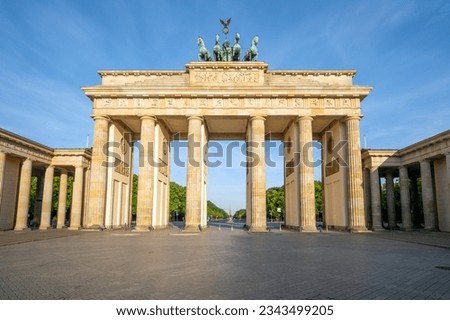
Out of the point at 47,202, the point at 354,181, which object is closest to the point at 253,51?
the point at 354,181

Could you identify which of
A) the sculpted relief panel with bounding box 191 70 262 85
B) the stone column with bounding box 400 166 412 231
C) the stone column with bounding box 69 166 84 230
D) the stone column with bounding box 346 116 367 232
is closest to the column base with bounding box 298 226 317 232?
the stone column with bounding box 346 116 367 232

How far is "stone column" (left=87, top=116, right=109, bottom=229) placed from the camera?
1337 inches

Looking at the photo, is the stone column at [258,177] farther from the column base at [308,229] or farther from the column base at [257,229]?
the column base at [308,229]

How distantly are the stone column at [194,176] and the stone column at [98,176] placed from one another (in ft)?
29.2

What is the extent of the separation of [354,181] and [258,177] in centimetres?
974

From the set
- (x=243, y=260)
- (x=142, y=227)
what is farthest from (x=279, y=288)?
(x=142, y=227)

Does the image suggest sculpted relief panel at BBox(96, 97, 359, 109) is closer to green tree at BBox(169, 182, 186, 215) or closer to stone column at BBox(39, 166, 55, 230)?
stone column at BBox(39, 166, 55, 230)

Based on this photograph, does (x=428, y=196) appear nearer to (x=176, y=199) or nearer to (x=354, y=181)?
(x=354, y=181)

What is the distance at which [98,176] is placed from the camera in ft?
113

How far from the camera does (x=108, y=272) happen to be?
9.41 metres

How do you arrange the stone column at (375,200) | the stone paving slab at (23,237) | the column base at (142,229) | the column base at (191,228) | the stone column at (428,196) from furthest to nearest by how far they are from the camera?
the stone column at (375,200) → the stone column at (428,196) → the column base at (142,229) → the column base at (191,228) → the stone paving slab at (23,237)

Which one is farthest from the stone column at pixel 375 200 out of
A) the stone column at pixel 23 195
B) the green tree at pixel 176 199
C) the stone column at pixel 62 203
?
the green tree at pixel 176 199

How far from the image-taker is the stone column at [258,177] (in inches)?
1320
